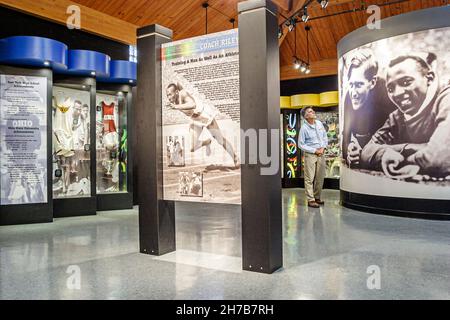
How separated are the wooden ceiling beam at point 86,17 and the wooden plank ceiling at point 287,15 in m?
0.03

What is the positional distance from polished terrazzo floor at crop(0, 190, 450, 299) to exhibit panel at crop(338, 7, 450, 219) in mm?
518

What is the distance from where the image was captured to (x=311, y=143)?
22.1 ft

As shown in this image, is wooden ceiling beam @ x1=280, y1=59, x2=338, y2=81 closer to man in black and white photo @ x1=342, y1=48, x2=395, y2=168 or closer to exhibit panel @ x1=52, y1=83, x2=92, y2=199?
man in black and white photo @ x1=342, y1=48, x2=395, y2=168

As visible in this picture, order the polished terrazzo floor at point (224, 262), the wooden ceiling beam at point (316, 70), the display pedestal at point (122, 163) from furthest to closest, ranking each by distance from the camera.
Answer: the wooden ceiling beam at point (316, 70), the display pedestal at point (122, 163), the polished terrazzo floor at point (224, 262)

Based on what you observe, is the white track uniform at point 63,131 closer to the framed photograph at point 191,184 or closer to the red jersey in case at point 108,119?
the red jersey in case at point 108,119

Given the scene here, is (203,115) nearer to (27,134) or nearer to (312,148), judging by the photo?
(27,134)

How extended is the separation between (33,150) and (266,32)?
4.42 m

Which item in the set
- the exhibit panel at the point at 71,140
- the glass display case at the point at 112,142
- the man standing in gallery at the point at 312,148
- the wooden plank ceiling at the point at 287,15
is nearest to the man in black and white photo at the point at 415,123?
the man standing in gallery at the point at 312,148

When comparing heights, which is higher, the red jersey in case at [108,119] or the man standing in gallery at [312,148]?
the red jersey in case at [108,119]

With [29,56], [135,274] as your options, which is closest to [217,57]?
[135,274]

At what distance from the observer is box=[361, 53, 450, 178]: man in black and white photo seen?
518 cm

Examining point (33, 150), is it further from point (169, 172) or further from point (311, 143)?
point (311, 143)

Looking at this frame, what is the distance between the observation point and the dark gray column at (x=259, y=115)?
294cm

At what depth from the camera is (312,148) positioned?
6715 millimetres
